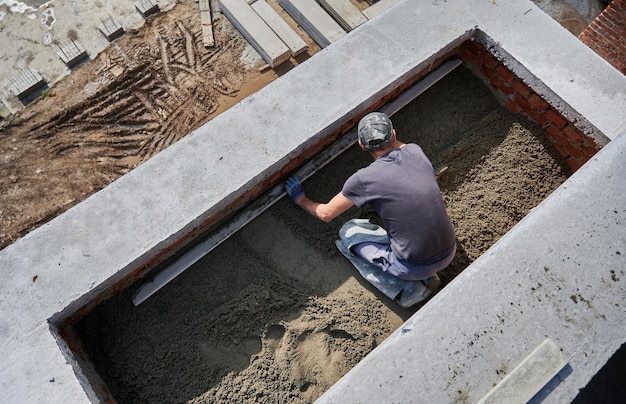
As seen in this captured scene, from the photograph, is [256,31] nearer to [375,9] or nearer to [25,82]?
[375,9]

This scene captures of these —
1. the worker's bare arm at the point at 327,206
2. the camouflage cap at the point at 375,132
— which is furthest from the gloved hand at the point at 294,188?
the camouflage cap at the point at 375,132

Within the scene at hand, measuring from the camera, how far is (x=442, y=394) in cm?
257

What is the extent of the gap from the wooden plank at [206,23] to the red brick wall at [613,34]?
4532 millimetres

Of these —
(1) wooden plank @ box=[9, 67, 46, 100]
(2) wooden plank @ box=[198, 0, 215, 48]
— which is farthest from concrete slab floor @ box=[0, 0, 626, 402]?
(1) wooden plank @ box=[9, 67, 46, 100]

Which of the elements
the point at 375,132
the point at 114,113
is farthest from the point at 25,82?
the point at 375,132

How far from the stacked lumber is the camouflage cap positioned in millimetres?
2909

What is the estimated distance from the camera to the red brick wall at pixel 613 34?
4.77 meters

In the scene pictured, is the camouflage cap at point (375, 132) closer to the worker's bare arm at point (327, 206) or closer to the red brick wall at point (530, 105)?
the worker's bare arm at point (327, 206)

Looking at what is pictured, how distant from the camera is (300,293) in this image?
10.9ft

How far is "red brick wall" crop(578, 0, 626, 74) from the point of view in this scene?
4770 mm

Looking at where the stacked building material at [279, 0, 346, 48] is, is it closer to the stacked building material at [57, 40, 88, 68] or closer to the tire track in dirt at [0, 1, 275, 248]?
the tire track in dirt at [0, 1, 275, 248]

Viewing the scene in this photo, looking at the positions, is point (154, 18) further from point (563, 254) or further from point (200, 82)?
point (563, 254)

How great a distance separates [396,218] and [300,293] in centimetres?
92

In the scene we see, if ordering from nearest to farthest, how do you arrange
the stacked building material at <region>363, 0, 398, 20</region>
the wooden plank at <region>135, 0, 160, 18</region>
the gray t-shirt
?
the gray t-shirt, the stacked building material at <region>363, 0, 398, 20</region>, the wooden plank at <region>135, 0, 160, 18</region>
